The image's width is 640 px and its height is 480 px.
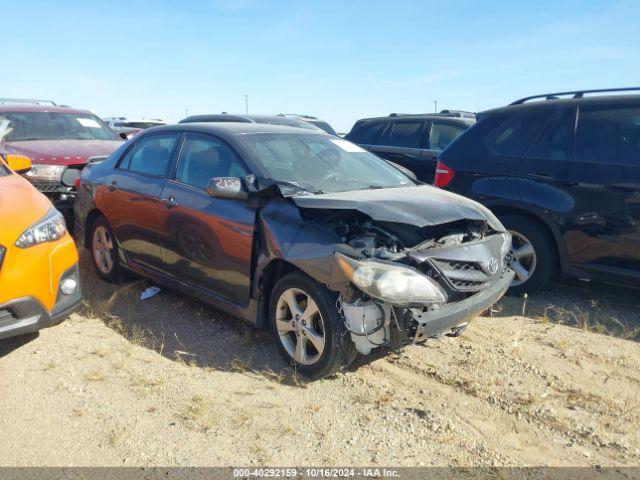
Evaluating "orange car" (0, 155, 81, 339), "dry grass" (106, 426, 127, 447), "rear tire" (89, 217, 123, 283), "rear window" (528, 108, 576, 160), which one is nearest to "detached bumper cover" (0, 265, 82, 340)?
"orange car" (0, 155, 81, 339)

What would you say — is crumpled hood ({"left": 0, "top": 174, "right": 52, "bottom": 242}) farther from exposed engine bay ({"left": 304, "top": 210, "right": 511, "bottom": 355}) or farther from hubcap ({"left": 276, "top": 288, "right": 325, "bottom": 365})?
exposed engine bay ({"left": 304, "top": 210, "right": 511, "bottom": 355})

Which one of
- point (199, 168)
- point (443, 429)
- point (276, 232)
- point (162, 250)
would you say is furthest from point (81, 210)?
point (443, 429)

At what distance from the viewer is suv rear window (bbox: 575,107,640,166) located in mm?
4469

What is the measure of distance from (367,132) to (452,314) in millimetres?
6159

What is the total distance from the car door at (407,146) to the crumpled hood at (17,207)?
17.4 feet

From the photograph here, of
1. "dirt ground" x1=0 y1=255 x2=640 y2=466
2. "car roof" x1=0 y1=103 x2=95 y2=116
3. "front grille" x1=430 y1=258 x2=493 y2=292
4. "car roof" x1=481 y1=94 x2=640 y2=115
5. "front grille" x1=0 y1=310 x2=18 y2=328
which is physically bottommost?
"dirt ground" x1=0 y1=255 x2=640 y2=466

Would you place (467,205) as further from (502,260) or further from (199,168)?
(199,168)

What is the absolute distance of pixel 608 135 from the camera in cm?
460

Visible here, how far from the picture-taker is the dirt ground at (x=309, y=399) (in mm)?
2746

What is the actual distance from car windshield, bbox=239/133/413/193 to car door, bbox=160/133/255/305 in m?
0.23

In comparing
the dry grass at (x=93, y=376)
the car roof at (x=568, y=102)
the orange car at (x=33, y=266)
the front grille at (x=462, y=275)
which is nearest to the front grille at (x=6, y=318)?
the orange car at (x=33, y=266)

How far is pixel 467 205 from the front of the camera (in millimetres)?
3809

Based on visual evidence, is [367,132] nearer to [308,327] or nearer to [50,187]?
[50,187]

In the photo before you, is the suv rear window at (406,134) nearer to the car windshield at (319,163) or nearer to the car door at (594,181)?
the car door at (594,181)
